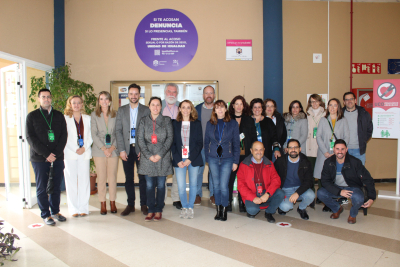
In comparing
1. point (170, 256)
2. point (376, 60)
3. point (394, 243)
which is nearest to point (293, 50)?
point (376, 60)

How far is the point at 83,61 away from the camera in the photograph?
5.16m

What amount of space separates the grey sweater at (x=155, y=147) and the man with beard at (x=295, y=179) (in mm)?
1424

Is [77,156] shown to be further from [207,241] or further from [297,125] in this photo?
[297,125]

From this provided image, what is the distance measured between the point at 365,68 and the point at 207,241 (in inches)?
186

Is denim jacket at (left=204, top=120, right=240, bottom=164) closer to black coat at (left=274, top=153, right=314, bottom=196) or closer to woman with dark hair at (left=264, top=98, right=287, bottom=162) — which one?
black coat at (left=274, top=153, right=314, bottom=196)

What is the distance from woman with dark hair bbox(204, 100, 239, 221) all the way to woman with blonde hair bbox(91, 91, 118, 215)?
1.25 meters

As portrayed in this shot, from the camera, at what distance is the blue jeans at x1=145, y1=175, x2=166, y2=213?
3317 millimetres

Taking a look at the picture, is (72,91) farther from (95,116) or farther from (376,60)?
(376,60)

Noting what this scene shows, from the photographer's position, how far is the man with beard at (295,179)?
3.38 metres

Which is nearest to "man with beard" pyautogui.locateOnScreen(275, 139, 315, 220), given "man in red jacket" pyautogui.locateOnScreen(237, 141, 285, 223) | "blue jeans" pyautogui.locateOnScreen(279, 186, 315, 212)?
"blue jeans" pyautogui.locateOnScreen(279, 186, 315, 212)

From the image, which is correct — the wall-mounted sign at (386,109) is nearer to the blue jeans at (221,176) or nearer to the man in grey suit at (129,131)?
the blue jeans at (221,176)

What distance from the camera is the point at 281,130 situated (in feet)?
12.8

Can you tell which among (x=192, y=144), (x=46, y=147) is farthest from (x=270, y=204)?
(x=46, y=147)

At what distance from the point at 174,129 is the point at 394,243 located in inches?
101
